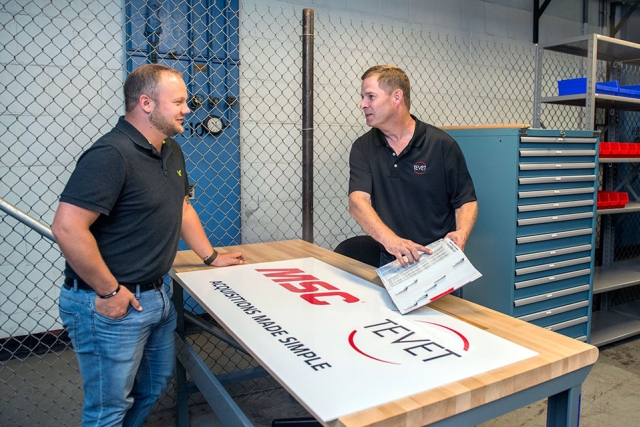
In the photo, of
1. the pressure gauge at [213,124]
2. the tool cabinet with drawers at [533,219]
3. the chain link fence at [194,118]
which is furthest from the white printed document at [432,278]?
the pressure gauge at [213,124]

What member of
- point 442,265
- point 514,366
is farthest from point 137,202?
point 514,366

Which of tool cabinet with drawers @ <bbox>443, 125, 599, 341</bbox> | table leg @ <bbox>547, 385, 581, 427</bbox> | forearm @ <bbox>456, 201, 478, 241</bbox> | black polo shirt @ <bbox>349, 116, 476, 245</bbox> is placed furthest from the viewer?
tool cabinet with drawers @ <bbox>443, 125, 599, 341</bbox>

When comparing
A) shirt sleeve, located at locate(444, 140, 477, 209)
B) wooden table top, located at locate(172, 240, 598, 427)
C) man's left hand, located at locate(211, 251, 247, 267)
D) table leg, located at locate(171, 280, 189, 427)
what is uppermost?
shirt sleeve, located at locate(444, 140, 477, 209)

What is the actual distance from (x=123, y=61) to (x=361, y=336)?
8.16 feet

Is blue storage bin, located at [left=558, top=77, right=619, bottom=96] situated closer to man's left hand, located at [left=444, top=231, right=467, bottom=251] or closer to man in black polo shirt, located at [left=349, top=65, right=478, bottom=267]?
man in black polo shirt, located at [left=349, top=65, right=478, bottom=267]

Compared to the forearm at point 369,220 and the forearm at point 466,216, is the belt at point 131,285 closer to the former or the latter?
the forearm at point 369,220

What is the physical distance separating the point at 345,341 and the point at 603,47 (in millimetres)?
3200

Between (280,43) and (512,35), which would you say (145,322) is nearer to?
(280,43)

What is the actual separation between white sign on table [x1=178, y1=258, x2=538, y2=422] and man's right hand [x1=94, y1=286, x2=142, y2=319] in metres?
0.21

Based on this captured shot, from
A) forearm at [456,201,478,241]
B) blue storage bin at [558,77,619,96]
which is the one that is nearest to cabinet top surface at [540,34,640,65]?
blue storage bin at [558,77,619,96]

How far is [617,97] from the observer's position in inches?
120

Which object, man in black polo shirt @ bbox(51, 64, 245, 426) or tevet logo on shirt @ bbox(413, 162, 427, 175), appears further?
tevet logo on shirt @ bbox(413, 162, 427, 175)

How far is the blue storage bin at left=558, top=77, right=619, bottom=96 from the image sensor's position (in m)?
3.00

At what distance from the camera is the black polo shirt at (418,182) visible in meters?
1.95
